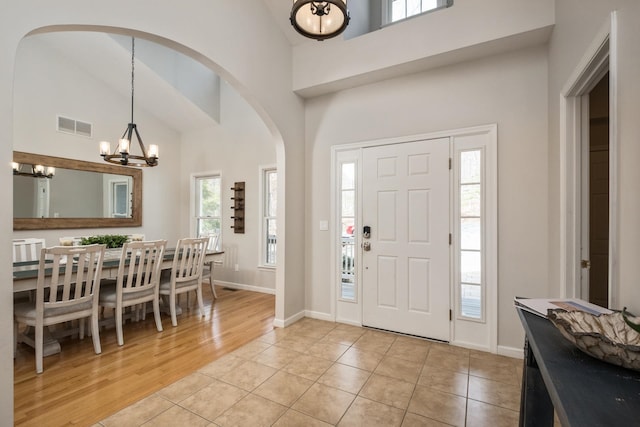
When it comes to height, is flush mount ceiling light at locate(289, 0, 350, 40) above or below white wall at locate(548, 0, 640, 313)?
above

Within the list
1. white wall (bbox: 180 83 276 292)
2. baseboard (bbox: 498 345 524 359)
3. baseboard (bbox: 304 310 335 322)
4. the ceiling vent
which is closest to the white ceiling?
white wall (bbox: 180 83 276 292)

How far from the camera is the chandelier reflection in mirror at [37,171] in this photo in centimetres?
399

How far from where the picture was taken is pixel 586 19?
5.48 ft

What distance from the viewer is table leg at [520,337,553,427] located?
4.23 feet

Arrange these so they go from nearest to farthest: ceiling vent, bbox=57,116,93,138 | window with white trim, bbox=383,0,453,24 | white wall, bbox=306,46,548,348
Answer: white wall, bbox=306,46,548,348 < window with white trim, bbox=383,0,453,24 < ceiling vent, bbox=57,116,93,138

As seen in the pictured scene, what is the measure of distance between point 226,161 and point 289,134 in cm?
231

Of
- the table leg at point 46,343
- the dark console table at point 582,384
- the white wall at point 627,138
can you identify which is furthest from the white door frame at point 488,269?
the table leg at point 46,343

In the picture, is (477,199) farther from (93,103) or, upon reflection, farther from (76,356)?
(93,103)

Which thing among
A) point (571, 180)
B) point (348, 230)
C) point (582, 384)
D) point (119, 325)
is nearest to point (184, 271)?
point (119, 325)

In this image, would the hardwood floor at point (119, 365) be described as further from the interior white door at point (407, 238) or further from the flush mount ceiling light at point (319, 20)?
the flush mount ceiling light at point (319, 20)

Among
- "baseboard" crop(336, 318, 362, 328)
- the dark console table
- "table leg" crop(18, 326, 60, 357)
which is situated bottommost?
"baseboard" crop(336, 318, 362, 328)

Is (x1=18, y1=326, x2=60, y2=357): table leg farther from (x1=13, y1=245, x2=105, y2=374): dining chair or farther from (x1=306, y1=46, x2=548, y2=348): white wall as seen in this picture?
(x1=306, y1=46, x2=548, y2=348): white wall

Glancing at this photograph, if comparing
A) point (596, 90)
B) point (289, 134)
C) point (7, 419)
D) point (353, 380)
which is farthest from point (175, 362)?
point (596, 90)

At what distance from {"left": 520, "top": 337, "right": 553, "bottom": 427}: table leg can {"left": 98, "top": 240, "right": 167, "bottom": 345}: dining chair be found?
3181 mm
